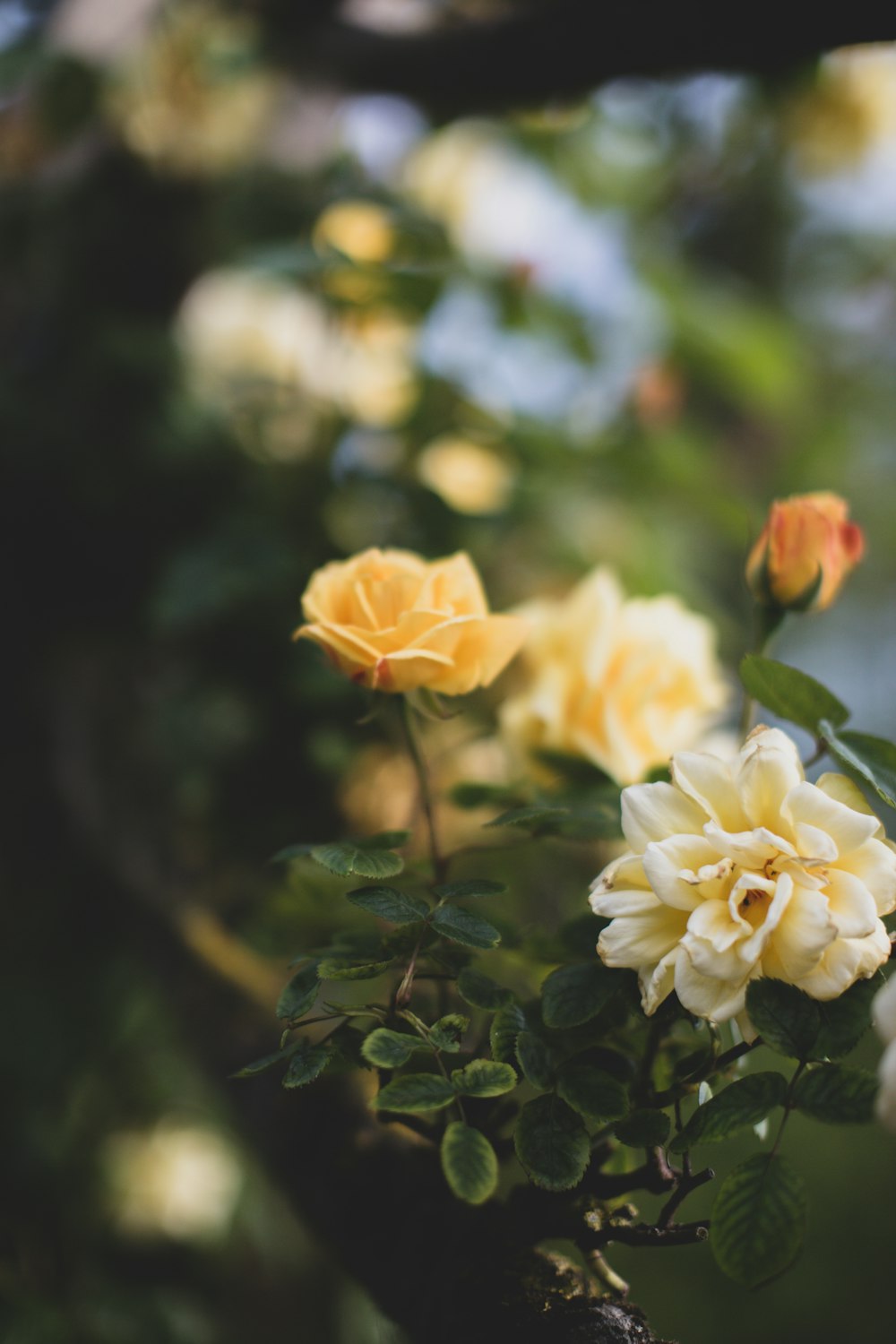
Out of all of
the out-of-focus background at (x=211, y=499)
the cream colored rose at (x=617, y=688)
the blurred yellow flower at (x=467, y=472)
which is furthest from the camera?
the blurred yellow flower at (x=467, y=472)

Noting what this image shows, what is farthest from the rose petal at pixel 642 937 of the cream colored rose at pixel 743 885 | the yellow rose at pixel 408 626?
the yellow rose at pixel 408 626

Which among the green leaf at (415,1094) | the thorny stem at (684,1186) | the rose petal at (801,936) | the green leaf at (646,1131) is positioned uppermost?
the rose petal at (801,936)

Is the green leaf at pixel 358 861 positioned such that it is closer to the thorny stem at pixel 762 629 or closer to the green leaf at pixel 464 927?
the green leaf at pixel 464 927

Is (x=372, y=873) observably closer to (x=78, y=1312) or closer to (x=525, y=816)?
(x=525, y=816)

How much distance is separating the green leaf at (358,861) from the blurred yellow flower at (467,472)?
1.66 ft

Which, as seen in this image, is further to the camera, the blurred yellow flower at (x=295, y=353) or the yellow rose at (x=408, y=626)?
the blurred yellow flower at (x=295, y=353)

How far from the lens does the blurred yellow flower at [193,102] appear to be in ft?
2.79

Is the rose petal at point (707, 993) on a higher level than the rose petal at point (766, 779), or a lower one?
lower

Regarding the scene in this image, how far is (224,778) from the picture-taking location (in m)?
0.69

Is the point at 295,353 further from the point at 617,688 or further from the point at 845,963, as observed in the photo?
the point at 845,963

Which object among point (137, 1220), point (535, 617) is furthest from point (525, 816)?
point (137, 1220)

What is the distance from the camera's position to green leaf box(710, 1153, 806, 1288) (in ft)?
0.66

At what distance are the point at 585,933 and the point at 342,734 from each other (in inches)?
15.0

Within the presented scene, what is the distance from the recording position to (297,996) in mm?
244
